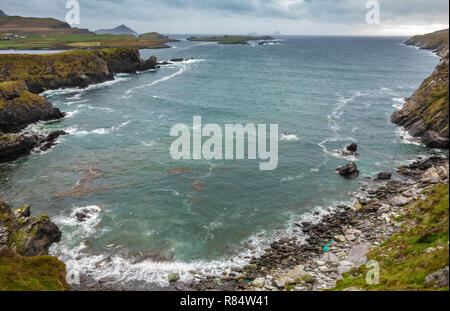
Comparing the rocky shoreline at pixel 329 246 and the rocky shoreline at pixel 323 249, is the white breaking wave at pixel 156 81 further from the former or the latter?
the rocky shoreline at pixel 329 246

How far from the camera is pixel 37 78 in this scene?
4685 inches

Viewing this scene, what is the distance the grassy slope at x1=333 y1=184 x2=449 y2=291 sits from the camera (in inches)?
869

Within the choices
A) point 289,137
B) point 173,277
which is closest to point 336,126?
point 289,137

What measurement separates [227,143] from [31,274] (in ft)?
161

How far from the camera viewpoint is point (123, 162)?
6206 cm

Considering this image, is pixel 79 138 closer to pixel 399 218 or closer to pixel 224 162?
pixel 224 162

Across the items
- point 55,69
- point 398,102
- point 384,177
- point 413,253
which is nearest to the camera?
point 413,253

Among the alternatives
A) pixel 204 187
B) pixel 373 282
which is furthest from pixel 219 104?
pixel 373 282

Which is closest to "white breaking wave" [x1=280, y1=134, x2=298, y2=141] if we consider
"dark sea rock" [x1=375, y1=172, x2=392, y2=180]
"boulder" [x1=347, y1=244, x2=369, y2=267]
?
"dark sea rock" [x1=375, y1=172, x2=392, y2=180]

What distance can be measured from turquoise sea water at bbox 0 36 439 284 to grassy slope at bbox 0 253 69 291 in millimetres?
6326

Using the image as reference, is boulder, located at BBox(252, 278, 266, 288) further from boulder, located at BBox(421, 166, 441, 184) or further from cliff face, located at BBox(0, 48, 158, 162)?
cliff face, located at BBox(0, 48, 158, 162)

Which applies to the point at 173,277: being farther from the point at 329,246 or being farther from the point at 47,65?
the point at 47,65
